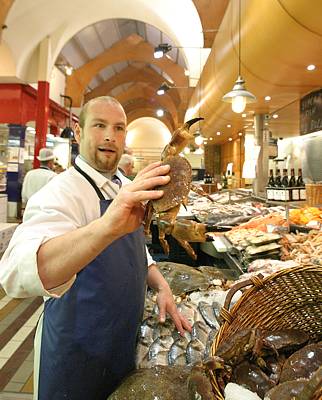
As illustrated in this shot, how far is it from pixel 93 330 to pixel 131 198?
0.69 metres

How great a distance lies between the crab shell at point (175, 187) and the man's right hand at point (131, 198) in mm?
26

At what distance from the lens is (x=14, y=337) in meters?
3.41

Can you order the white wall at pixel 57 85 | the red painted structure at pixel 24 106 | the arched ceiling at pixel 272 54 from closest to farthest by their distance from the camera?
the arched ceiling at pixel 272 54
the red painted structure at pixel 24 106
the white wall at pixel 57 85

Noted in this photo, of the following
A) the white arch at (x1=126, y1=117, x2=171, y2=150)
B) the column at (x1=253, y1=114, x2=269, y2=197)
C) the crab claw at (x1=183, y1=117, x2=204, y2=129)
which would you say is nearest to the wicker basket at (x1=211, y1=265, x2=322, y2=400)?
the crab claw at (x1=183, y1=117, x2=204, y2=129)

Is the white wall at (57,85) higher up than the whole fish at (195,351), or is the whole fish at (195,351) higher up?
the white wall at (57,85)

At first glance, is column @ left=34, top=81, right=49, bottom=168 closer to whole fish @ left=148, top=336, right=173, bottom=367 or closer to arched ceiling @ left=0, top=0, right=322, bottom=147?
arched ceiling @ left=0, top=0, right=322, bottom=147

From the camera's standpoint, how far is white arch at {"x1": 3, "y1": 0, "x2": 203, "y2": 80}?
324 inches

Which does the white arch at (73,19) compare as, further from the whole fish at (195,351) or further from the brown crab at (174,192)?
the whole fish at (195,351)

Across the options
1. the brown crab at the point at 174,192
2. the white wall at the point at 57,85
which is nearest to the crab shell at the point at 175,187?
the brown crab at the point at 174,192

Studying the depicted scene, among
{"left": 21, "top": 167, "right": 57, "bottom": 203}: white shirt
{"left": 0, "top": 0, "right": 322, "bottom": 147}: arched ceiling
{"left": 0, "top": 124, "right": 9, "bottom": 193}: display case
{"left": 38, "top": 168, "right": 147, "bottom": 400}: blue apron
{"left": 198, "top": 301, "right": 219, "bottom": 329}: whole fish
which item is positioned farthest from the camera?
{"left": 0, "top": 124, "right": 9, "bottom": 193}: display case

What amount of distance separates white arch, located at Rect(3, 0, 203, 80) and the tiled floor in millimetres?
6264

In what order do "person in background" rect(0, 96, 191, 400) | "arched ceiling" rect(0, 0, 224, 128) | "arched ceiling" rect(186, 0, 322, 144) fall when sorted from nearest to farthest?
"person in background" rect(0, 96, 191, 400)
"arched ceiling" rect(186, 0, 322, 144)
"arched ceiling" rect(0, 0, 224, 128)

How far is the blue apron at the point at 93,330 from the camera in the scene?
1.33m

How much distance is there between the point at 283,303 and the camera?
134cm
